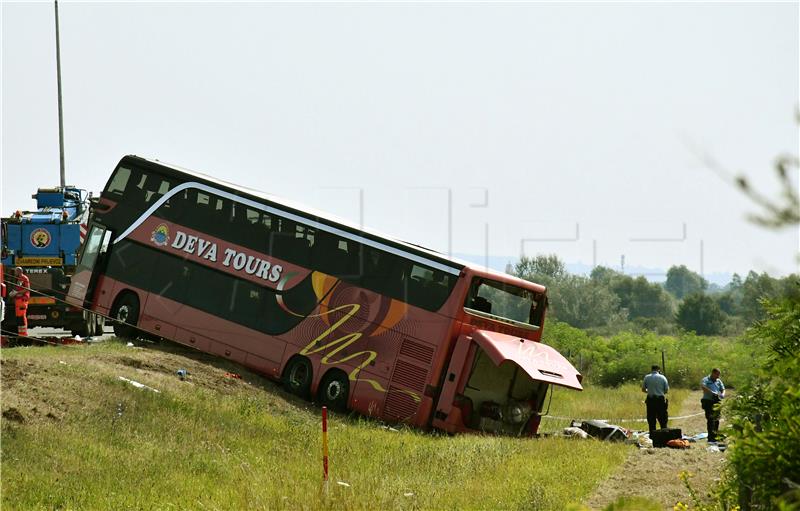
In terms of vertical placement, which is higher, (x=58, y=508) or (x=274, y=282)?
(x=274, y=282)

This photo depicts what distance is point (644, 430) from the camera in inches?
1148

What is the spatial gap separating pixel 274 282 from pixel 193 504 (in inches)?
473

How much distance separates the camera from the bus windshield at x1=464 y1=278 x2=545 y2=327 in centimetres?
2475

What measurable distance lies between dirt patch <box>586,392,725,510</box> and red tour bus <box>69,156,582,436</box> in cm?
463

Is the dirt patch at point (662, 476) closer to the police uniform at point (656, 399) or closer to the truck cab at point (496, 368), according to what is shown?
the police uniform at point (656, 399)

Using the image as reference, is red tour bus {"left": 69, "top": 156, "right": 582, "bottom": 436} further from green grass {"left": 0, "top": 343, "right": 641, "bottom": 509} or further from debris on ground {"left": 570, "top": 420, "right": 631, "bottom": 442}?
green grass {"left": 0, "top": 343, "right": 641, "bottom": 509}

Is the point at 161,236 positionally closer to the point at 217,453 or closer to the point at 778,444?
the point at 217,453

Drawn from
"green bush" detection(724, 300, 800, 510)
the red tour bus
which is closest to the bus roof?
the red tour bus

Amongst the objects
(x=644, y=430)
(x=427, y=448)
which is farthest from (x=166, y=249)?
(x=644, y=430)

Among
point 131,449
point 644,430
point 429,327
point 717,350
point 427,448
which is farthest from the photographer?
point 717,350

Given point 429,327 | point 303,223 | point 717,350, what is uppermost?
point 303,223

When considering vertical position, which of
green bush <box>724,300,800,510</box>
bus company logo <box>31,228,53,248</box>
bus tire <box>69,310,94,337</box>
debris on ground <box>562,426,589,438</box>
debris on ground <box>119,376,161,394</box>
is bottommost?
debris on ground <box>562,426,589,438</box>

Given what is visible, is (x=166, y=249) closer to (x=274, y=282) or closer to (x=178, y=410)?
(x=274, y=282)

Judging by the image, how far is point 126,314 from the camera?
27125 millimetres
